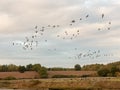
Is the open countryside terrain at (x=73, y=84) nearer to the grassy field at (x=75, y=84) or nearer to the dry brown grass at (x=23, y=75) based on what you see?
the grassy field at (x=75, y=84)

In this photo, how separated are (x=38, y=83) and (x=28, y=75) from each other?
41908 millimetres

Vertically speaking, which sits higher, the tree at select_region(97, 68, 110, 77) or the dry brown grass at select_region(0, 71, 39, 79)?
the dry brown grass at select_region(0, 71, 39, 79)

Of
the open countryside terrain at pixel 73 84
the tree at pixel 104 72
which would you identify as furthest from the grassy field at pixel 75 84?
the tree at pixel 104 72

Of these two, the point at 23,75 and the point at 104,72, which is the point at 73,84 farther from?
the point at 23,75

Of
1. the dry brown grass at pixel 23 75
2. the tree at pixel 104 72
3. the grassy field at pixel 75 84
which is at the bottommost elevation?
the grassy field at pixel 75 84

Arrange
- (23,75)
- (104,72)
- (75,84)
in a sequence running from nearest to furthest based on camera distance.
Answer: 1. (75,84)
2. (104,72)
3. (23,75)

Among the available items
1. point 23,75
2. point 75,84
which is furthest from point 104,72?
point 23,75

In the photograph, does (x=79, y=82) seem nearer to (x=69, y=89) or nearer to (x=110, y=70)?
(x=69, y=89)

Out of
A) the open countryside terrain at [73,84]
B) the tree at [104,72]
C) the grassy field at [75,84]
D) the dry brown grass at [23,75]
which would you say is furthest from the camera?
the dry brown grass at [23,75]

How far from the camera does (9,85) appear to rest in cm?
13362

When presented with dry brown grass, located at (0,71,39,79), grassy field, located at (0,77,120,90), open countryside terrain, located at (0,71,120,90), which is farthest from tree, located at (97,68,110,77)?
dry brown grass, located at (0,71,39,79)

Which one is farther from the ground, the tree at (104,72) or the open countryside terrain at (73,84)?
the tree at (104,72)

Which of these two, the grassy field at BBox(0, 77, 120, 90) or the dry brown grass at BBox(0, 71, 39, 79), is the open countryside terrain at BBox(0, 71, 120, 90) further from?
the dry brown grass at BBox(0, 71, 39, 79)

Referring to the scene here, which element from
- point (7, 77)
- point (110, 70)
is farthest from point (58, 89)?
point (7, 77)
